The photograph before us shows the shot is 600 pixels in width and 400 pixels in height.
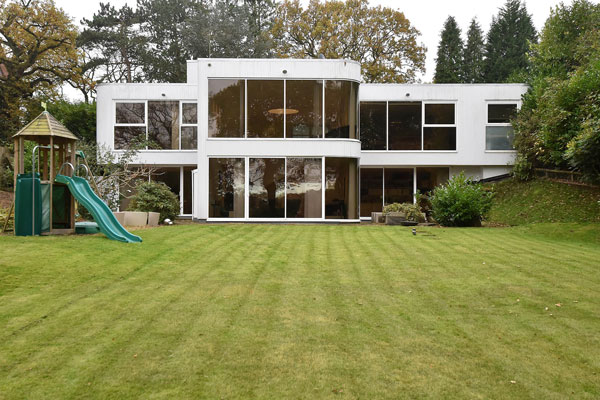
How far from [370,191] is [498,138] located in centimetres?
600

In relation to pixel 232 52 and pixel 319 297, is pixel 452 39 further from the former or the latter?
pixel 319 297

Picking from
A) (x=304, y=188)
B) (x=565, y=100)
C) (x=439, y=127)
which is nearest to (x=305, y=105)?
(x=304, y=188)

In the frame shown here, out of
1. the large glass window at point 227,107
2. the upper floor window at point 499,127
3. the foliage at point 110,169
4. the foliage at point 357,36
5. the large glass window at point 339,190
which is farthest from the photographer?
the foliage at point 357,36

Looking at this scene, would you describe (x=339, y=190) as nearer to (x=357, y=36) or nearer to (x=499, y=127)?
(x=499, y=127)

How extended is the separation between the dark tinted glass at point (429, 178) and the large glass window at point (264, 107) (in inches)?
→ 289

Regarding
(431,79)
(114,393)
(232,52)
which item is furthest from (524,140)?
(431,79)

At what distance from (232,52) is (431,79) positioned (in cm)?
1980

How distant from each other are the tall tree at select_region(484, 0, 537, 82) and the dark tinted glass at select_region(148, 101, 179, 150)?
36.0 metres

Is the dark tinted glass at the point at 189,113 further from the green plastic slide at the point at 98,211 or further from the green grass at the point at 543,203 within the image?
the green grass at the point at 543,203

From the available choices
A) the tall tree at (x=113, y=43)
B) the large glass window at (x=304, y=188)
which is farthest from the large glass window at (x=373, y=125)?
the tall tree at (x=113, y=43)

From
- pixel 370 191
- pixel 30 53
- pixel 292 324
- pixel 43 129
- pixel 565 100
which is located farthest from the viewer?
pixel 30 53

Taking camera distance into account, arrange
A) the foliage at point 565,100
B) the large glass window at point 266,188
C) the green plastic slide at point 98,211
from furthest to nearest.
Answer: the large glass window at point 266,188 < the foliage at point 565,100 < the green plastic slide at point 98,211

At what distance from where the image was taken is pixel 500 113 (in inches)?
814

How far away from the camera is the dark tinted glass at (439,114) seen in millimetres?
20297
